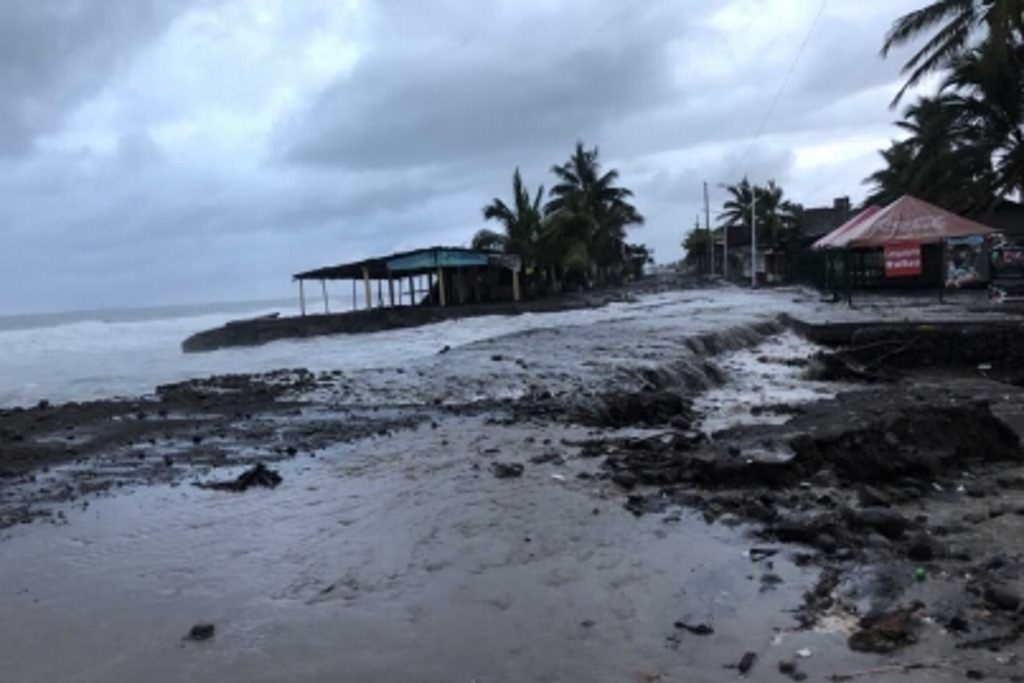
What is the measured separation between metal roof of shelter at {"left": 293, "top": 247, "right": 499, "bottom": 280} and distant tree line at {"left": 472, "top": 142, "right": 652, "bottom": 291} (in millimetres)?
2764

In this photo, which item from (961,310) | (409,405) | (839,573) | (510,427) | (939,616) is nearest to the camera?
(939,616)

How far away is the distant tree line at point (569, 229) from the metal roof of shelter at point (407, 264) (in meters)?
2.76

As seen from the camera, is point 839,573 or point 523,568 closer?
point 839,573

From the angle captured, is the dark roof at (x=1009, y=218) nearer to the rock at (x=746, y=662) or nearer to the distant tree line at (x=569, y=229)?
the distant tree line at (x=569, y=229)

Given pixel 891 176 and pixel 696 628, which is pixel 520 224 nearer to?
pixel 891 176

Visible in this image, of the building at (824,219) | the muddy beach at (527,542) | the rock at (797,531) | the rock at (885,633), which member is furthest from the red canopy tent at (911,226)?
the building at (824,219)

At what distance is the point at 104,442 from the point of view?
11.2 m

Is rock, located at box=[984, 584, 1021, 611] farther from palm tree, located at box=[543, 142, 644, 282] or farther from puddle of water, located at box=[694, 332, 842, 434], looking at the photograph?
palm tree, located at box=[543, 142, 644, 282]

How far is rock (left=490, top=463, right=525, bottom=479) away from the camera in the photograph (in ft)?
27.9

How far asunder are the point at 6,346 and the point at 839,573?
52.9m

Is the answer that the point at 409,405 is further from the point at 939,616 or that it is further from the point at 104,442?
the point at 939,616

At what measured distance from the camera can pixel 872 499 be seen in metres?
6.98

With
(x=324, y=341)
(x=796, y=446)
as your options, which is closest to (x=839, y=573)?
(x=796, y=446)

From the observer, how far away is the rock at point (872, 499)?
691 centimetres
